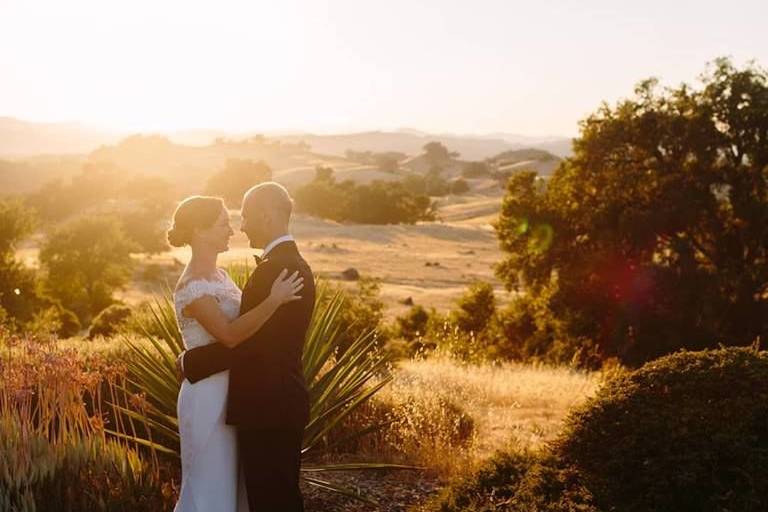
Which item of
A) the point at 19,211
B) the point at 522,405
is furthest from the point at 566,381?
the point at 19,211

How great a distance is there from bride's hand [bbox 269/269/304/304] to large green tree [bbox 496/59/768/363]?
1515 centimetres

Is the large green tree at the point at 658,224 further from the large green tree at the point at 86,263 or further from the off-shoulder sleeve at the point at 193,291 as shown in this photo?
the large green tree at the point at 86,263

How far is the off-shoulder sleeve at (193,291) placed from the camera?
13.6 ft

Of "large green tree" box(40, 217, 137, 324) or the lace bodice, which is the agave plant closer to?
the lace bodice

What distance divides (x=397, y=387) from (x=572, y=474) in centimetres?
471

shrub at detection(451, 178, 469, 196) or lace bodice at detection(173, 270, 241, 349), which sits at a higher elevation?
lace bodice at detection(173, 270, 241, 349)

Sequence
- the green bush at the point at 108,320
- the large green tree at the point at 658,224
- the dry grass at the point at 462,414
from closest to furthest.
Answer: the dry grass at the point at 462,414
the large green tree at the point at 658,224
the green bush at the point at 108,320

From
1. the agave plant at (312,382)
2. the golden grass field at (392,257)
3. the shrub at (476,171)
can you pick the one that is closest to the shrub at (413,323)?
the golden grass field at (392,257)

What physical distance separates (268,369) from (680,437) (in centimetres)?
210

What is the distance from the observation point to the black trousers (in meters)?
4.21

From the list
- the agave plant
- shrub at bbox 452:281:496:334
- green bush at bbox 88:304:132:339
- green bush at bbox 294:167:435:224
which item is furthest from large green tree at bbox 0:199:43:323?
green bush at bbox 294:167:435:224

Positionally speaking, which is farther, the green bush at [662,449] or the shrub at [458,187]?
the shrub at [458,187]

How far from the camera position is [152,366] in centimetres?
631

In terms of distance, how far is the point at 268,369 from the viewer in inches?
162
